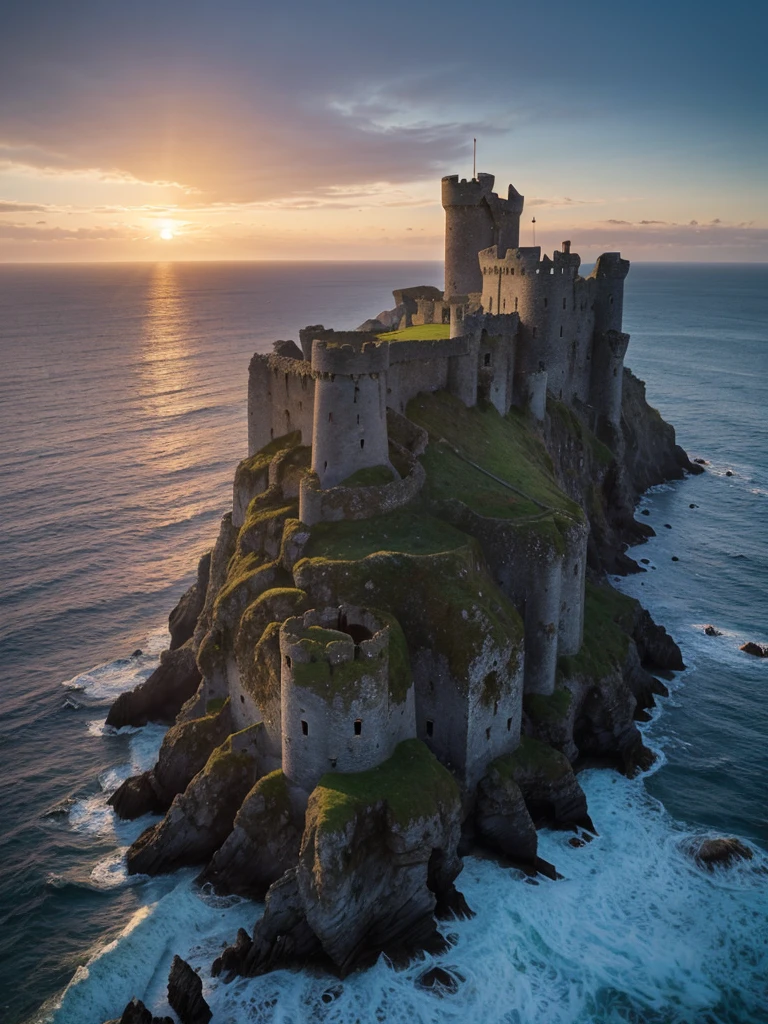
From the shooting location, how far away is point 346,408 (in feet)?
153

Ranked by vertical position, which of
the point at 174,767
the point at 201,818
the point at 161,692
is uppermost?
the point at 201,818

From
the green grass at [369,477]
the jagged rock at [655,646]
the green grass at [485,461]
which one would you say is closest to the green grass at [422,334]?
the green grass at [485,461]

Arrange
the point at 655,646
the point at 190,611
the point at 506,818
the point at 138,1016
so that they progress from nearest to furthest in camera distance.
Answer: the point at 138,1016 < the point at 506,818 < the point at 655,646 < the point at 190,611

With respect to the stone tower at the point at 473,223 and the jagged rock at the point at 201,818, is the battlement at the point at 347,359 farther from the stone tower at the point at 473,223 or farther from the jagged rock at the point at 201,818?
the stone tower at the point at 473,223

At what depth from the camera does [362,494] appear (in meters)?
45.4

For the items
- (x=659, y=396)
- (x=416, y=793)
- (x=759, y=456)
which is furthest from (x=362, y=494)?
(x=659, y=396)

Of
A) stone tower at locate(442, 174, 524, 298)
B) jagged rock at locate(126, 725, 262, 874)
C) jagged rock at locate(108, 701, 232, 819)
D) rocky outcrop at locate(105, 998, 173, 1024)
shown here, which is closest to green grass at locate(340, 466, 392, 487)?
jagged rock at locate(108, 701, 232, 819)

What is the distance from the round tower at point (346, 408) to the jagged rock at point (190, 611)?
17.1 metres

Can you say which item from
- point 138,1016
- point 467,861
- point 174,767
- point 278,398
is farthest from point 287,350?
point 138,1016

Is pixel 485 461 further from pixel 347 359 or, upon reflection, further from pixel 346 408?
pixel 347 359

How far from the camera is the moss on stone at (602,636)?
4984cm

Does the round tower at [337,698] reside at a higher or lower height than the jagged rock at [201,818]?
higher

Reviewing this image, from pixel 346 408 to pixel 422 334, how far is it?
2352 cm

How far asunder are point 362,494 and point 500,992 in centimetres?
2390
